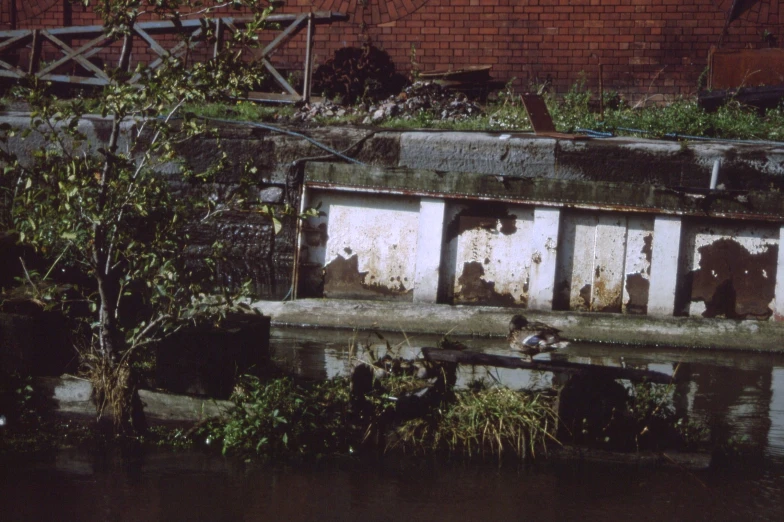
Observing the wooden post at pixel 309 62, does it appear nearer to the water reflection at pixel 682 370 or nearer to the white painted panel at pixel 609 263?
the water reflection at pixel 682 370

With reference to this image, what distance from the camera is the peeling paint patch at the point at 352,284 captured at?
8.08 metres

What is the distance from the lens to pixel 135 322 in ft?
21.7

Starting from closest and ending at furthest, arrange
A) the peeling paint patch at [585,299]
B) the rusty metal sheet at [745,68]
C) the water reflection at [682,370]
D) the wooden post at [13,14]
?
1. the water reflection at [682,370]
2. the peeling paint patch at [585,299]
3. the rusty metal sheet at [745,68]
4. the wooden post at [13,14]

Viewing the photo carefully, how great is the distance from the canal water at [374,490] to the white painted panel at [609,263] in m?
2.77

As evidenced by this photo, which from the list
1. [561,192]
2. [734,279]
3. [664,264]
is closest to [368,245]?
[561,192]

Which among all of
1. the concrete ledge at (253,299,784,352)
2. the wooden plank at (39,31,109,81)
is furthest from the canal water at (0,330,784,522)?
the wooden plank at (39,31,109,81)

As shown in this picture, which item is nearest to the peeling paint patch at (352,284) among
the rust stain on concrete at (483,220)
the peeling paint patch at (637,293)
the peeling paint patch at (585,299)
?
the rust stain on concrete at (483,220)

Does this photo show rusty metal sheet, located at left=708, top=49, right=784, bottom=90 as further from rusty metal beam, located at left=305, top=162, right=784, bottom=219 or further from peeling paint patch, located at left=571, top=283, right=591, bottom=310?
peeling paint patch, located at left=571, top=283, right=591, bottom=310

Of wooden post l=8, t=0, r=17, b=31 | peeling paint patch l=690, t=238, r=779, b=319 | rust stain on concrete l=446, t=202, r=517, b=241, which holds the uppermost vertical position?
wooden post l=8, t=0, r=17, b=31

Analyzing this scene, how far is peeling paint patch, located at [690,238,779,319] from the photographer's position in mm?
7617

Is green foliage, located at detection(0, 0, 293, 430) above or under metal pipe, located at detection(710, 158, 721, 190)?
under

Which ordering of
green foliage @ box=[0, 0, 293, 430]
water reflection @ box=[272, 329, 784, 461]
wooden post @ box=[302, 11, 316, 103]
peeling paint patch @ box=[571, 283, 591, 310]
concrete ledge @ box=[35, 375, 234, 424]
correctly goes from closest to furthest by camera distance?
green foliage @ box=[0, 0, 293, 430]
concrete ledge @ box=[35, 375, 234, 424]
water reflection @ box=[272, 329, 784, 461]
peeling paint patch @ box=[571, 283, 591, 310]
wooden post @ box=[302, 11, 316, 103]

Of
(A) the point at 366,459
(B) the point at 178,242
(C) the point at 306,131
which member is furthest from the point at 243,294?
(C) the point at 306,131

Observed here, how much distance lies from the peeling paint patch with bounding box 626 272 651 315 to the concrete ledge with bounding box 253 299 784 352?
17 centimetres
